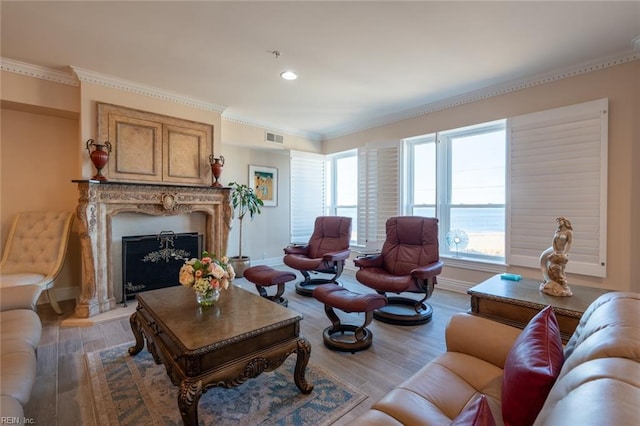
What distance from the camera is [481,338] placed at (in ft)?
4.92

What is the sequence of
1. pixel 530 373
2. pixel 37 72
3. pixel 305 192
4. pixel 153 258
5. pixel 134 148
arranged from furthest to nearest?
pixel 305 192, pixel 153 258, pixel 134 148, pixel 37 72, pixel 530 373

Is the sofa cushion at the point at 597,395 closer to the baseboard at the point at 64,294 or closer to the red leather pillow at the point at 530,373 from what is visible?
the red leather pillow at the point at 530,373

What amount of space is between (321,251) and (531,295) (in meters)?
2.76

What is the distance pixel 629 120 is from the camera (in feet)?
9.29

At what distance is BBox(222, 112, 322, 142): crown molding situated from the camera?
4789 millimetres

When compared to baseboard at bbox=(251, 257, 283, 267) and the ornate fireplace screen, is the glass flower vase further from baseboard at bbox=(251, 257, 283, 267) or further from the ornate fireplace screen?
baseboard at bbox=(251, 257, 283, 267)

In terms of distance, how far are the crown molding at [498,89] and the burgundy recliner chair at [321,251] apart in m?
1.93

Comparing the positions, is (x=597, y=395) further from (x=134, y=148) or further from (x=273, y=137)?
(x=273, y=137)

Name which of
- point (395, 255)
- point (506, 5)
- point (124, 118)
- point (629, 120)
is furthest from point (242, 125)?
point (629, 120)

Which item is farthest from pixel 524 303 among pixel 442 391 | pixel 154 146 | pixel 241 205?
pixel 154 146

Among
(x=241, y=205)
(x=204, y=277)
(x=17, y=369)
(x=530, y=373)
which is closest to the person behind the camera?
(x=530, y=373)

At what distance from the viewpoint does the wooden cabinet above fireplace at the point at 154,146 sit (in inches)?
136

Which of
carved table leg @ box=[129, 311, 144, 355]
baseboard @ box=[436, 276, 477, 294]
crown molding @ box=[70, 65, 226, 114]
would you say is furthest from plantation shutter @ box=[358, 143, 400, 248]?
carved table leg @ box=[129, 311, 144, 355]

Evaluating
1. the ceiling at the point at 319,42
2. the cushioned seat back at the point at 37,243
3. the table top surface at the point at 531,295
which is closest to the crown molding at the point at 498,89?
the ceiling at the point at 319,42
